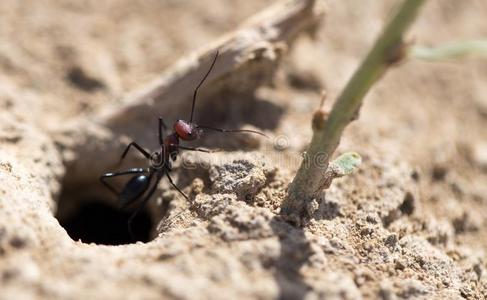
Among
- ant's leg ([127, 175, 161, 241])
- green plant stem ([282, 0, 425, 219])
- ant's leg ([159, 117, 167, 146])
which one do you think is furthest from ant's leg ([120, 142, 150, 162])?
green plant stem ([282, 0, 425, 219])

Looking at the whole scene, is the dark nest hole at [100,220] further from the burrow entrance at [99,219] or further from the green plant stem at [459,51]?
the green plant stem at [459,51]

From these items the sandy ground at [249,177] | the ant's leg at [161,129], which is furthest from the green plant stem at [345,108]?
the ant's leg at [161,129]

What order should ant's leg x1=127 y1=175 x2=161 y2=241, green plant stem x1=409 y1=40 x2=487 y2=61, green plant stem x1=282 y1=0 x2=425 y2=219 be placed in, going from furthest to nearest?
ant's leg x1=127 y1=175 x2=161 y2=241, green plant stem x1=282 y1=0 x2=425 y2=219, green plant stem x1=409 y1=40 x2=487 y2=61

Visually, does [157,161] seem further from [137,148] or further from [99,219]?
[99,219]

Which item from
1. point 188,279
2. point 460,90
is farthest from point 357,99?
point 460,90

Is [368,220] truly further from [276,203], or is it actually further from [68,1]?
[68,1]

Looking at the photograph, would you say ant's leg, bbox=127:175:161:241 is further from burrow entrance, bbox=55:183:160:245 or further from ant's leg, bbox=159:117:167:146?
ant's leg, bbox=159:117:167:146

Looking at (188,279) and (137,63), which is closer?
(188,279)
